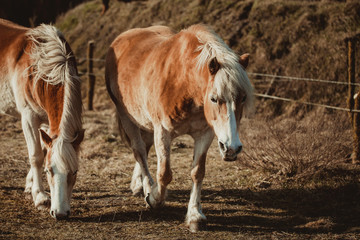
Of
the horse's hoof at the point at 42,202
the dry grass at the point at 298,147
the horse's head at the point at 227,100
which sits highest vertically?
the horse's head at the point at 227,100

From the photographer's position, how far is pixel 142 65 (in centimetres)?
445

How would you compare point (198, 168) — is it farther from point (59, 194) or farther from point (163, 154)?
point (59, 194)

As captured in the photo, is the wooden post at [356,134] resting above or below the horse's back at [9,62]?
below

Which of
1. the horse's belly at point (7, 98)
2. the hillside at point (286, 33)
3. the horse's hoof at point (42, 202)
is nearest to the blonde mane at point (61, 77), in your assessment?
the horse's belly at point (7, 98)

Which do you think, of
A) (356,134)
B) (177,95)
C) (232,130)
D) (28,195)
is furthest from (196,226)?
(356,134)

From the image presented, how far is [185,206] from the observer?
4422 mm

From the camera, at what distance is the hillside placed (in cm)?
830

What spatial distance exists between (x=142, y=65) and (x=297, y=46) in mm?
5660

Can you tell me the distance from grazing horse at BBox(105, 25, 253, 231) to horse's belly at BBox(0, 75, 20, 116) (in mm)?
1129

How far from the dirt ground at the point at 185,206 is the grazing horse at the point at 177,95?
27 cm

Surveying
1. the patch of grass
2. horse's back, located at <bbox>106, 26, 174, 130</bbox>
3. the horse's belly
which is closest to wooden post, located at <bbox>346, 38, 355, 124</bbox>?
horse's back, located at <bbox>106, 26, 174, 130</bbox>

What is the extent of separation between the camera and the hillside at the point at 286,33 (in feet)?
27.2

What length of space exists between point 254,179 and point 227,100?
2.28 meters

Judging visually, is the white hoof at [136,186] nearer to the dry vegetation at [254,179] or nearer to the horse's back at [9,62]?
the dry vegetation at [254,179]
